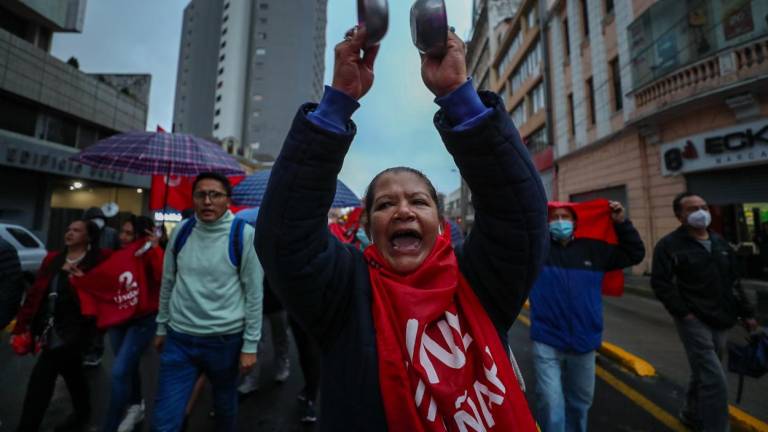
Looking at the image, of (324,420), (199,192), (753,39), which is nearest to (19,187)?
(199,192)

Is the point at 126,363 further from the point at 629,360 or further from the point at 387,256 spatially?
the point at 629,360

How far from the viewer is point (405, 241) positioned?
1.19 metres

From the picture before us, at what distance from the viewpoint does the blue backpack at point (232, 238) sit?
96.1 inches

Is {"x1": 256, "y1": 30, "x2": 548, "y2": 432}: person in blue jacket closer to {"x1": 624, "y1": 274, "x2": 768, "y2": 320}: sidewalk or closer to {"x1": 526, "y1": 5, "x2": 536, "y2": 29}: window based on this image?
{"x1": 624, "y1": 274, "x2": 768, "y2": 320}: sidewalk

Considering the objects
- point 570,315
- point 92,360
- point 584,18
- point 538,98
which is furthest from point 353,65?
point 538,98

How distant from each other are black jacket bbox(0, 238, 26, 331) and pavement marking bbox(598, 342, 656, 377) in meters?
6.09

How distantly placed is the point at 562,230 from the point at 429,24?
2.49m

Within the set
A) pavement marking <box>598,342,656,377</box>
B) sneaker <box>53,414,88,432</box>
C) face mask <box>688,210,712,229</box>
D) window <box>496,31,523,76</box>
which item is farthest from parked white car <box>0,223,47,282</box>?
window <box>496,31,523,76</box>

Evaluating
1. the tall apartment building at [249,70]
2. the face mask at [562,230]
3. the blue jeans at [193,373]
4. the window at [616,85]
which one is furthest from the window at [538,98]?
the tall apartment building at [249,70]

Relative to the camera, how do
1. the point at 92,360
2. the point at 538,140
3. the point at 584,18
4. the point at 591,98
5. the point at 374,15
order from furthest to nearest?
1. the point at 538,140
2. the point at 584,18
3. the point at 591,98
4. the point at 92,360
5. the point at 374,15

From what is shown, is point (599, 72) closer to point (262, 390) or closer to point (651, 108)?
point (651, 108)

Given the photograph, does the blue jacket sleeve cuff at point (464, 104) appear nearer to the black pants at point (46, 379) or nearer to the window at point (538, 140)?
the black pants at point (46, 379)

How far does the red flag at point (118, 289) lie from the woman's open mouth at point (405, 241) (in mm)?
2675

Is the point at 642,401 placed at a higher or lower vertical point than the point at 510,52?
lower
